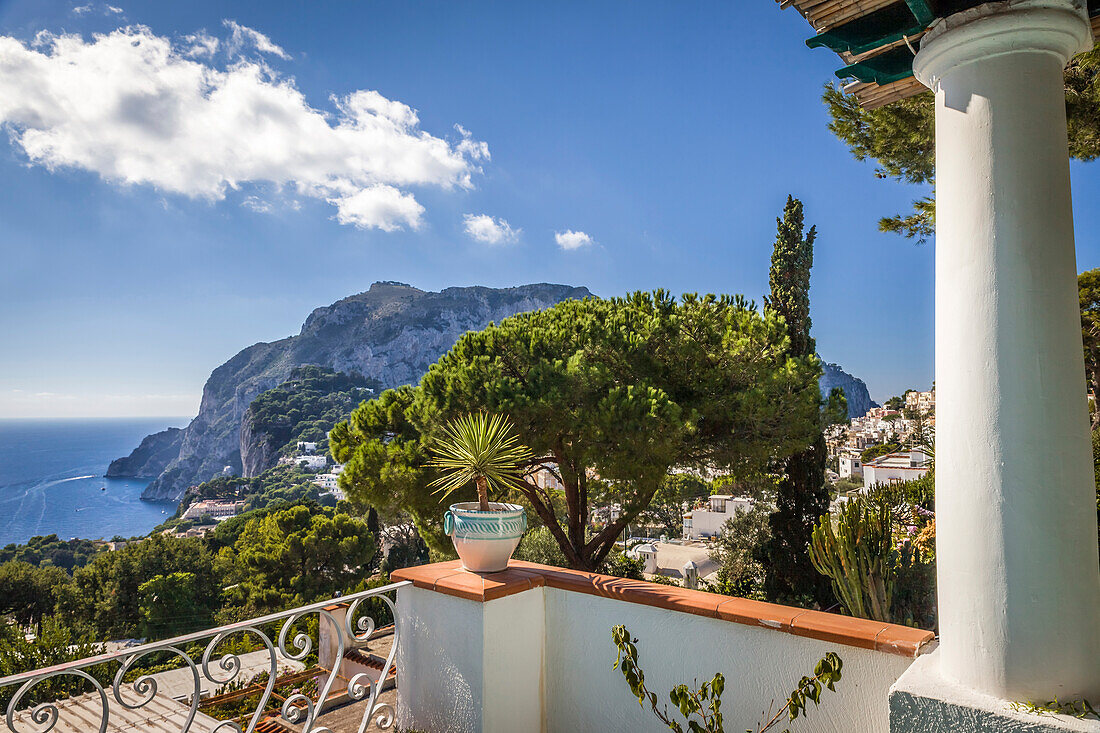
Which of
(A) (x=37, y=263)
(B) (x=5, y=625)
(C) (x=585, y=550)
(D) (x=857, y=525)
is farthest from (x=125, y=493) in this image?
(D) (x=857, y=525)

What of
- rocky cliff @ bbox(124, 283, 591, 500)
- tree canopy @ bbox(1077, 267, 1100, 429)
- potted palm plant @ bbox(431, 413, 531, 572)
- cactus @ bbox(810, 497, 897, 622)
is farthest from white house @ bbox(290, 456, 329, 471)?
cactus @ bbox(810, 497, 897, 622)

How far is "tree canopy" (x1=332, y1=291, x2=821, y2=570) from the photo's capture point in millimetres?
7629

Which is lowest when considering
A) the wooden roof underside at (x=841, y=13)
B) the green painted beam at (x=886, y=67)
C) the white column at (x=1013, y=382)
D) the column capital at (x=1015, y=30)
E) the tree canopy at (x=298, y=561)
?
the tree canopy at (x=298, y=561)

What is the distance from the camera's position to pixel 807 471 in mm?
10656

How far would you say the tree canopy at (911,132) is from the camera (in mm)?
4262

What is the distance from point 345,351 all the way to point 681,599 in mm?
88173

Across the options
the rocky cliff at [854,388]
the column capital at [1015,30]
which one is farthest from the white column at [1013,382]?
the rocky cliff at [854,388]

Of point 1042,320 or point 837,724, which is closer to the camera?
point 1042,320

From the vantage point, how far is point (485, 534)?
99.2 inches

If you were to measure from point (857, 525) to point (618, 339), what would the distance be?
5.39m

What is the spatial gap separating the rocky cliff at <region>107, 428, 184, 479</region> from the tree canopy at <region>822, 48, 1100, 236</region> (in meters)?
109

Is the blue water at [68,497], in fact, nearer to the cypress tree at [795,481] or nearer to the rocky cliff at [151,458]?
the rocky cliff at [151,458]

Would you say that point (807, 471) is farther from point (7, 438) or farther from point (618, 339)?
point (7, 438)

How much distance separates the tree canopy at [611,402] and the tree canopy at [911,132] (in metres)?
3.05
